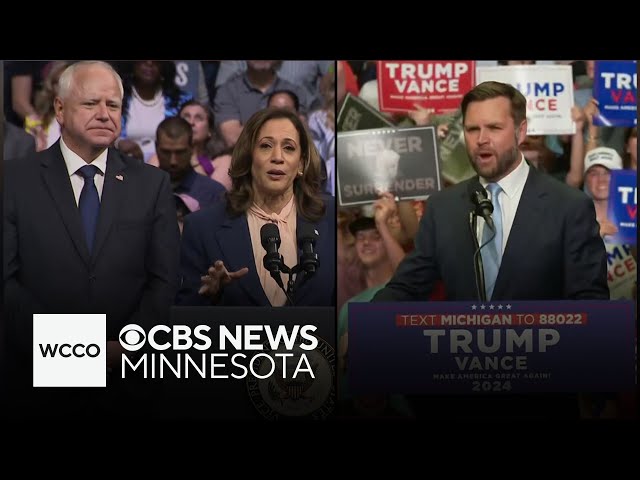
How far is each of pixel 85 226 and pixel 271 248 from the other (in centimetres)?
125

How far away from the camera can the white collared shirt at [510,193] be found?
8.20 metres

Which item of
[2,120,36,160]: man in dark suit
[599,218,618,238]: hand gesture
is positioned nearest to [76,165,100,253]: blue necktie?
[2,120,36,160]: man in dark suit

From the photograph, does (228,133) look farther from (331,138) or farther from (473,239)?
(473,239)

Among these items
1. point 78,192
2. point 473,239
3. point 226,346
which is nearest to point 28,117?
point 78,192

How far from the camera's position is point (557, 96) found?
26.9 ft

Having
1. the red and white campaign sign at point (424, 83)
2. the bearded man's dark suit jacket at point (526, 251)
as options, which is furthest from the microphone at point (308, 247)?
the red and white campaign sign at point (424, 83)

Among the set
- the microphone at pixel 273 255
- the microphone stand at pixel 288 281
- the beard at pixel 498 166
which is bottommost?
the microphone stand at pixel 288 281

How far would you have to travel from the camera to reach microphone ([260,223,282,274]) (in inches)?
321

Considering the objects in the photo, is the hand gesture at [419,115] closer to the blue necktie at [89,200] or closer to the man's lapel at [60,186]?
the blue necktie at [89,200]

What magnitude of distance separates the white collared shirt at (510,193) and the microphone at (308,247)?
110cm

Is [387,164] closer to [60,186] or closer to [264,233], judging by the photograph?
[264,233]

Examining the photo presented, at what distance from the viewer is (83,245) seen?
26.7ft

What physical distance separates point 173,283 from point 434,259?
176cm

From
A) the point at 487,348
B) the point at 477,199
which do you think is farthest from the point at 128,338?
the point at 477,199
